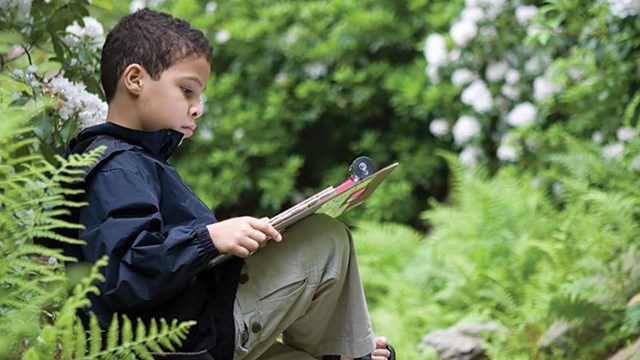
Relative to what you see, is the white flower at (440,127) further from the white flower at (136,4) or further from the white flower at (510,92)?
the white flower at (136,4)

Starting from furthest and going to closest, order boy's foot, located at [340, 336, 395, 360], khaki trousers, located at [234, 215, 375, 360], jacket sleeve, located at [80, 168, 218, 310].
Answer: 1. boy's foot, located at [340, 336, 395, 360]
2. khaki trousers, located at [234, 215, 375, 360]
3. jacket sleeve, located at [80, 168, 218, 310]

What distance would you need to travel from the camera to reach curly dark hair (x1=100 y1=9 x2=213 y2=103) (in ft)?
10.2

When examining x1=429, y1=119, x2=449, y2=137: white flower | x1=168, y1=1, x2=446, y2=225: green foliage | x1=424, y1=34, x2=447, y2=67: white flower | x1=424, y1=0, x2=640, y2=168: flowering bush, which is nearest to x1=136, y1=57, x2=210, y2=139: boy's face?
x1=424, y1=0, x2=640, y2=168: flowering bush

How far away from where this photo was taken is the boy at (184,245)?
2736mm

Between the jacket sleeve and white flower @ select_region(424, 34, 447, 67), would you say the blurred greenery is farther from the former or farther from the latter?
the jacket sleeve

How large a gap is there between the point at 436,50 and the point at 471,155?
27.3 inches

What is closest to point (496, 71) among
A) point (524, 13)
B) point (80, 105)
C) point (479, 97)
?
point (479, 97)

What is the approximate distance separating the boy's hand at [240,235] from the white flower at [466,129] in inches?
180

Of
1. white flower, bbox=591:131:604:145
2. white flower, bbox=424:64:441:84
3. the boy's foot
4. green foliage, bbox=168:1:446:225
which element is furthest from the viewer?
green foliage, bbox=168:1:446:225

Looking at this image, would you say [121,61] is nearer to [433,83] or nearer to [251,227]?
[251,227]

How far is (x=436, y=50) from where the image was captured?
7.19 m

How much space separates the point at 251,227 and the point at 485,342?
97.6 inches

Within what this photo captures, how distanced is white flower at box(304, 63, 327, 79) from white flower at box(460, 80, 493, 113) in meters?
1.28

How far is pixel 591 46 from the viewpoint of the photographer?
16.8 feet
